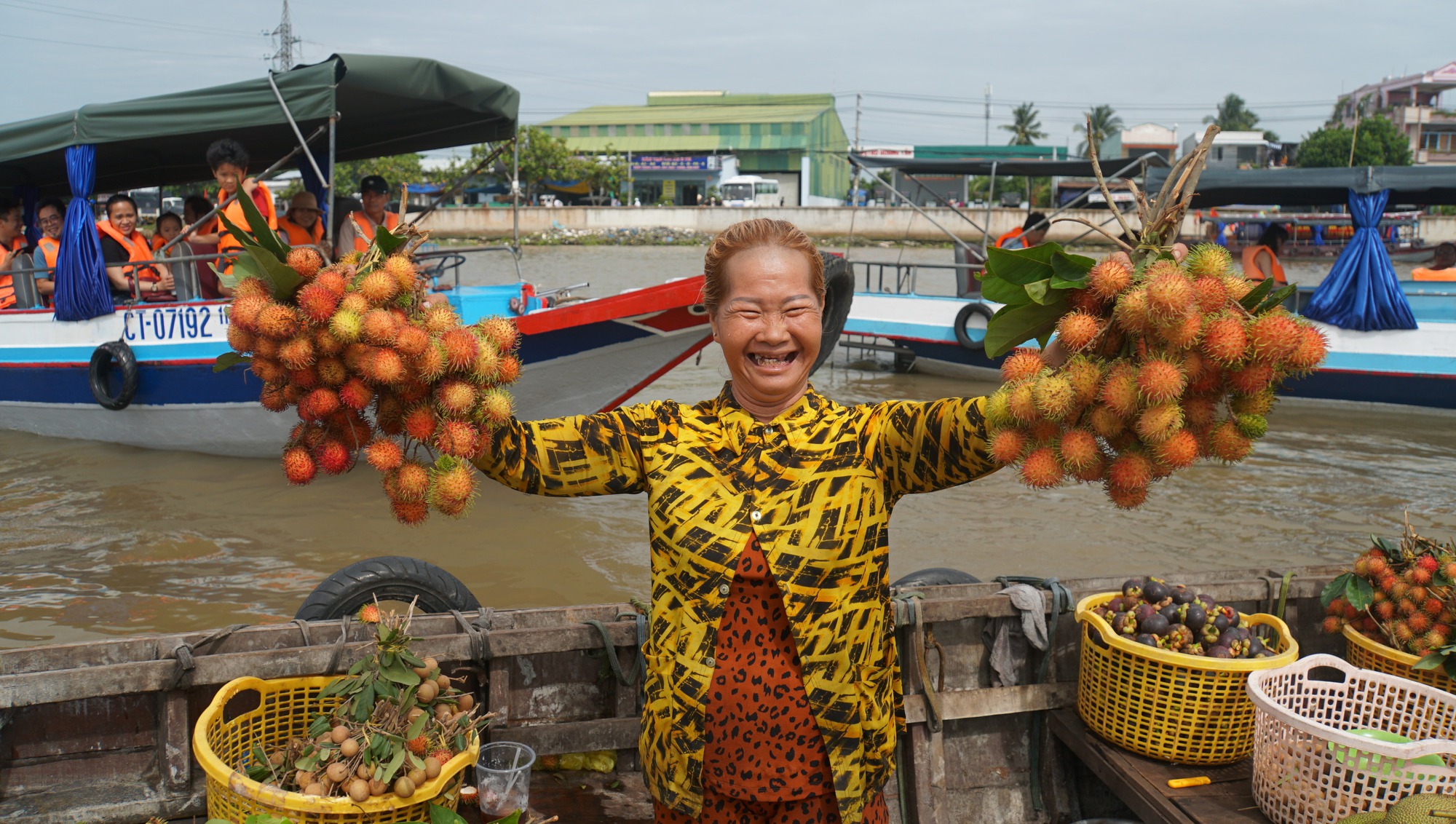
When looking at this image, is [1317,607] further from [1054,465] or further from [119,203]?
[119,203]

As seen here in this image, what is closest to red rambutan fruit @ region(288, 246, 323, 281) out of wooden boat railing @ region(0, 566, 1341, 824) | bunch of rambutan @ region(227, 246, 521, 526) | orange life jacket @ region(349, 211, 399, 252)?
bunch of rambutan @ region(227, 246, 521, 526)

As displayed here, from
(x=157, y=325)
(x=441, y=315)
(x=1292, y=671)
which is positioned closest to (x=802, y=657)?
(x=441, y=315)

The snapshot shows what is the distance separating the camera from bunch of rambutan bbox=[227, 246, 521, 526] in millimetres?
1704

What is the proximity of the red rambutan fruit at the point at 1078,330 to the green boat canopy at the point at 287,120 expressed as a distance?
220 inches

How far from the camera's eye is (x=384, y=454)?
1.75 meters

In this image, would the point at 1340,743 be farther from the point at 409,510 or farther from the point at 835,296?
the point at 835,296

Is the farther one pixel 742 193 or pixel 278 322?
pixel 742 193

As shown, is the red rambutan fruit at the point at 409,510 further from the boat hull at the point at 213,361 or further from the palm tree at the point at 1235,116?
the palm tree at the point at 1235,116

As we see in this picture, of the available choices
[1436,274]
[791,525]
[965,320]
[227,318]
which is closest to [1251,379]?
[791,525]

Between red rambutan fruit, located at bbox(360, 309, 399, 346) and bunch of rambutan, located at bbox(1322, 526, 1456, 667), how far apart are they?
8.39 feet

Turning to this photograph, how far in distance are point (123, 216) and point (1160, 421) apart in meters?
7.83

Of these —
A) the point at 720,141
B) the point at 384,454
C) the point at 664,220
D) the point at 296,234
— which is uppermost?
the point at 720,141

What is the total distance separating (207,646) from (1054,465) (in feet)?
6.94

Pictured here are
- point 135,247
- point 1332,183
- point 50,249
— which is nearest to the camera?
point 135,247
